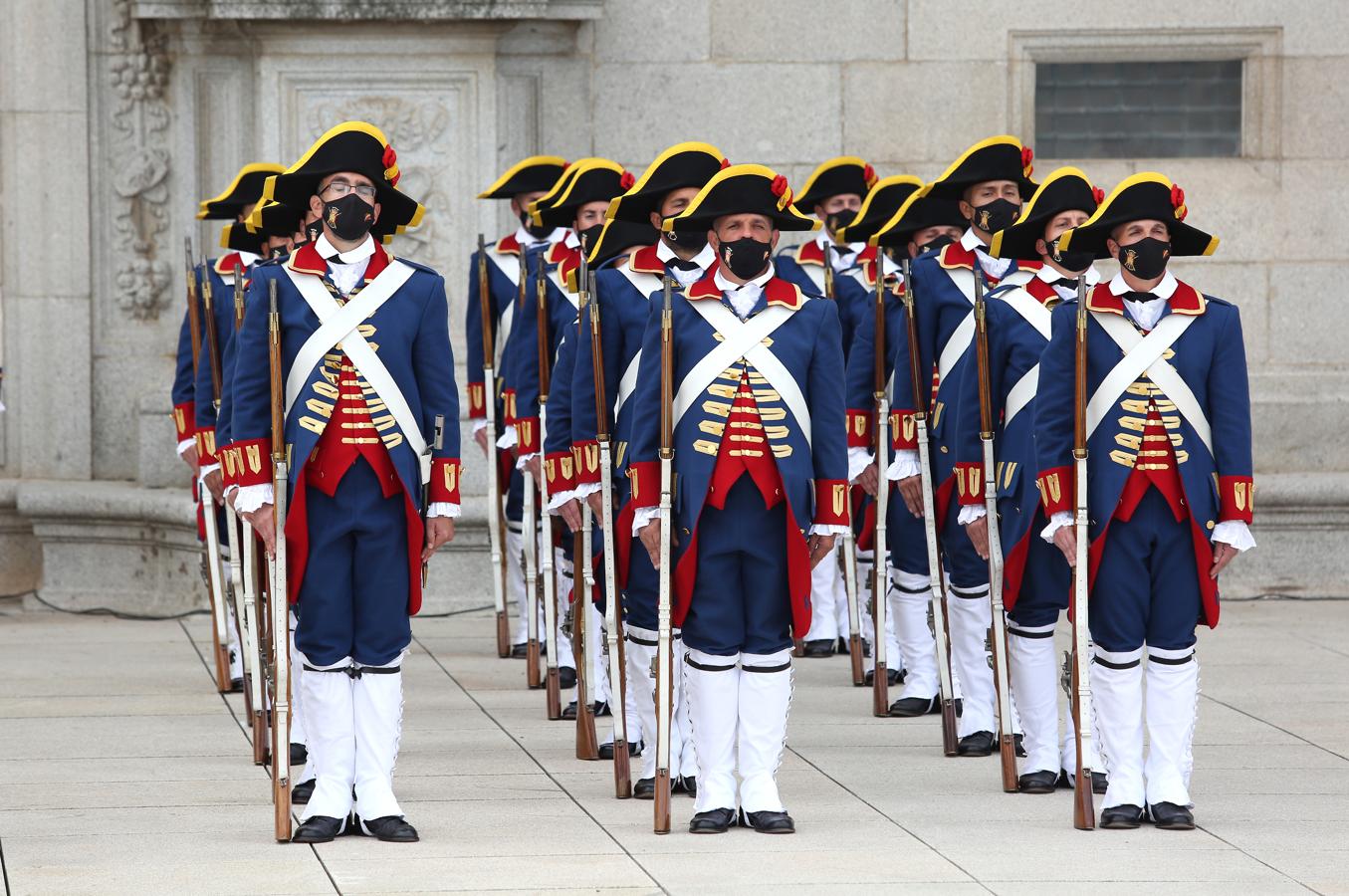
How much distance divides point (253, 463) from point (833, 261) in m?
4.38

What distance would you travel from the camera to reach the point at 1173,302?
22.8 feet

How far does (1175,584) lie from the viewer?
6883 mm

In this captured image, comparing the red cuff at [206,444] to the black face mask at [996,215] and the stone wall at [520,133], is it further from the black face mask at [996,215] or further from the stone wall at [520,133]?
the stone wall at [520,133]

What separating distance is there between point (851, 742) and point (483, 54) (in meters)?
5.03

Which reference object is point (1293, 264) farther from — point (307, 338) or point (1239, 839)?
point (307, 338)

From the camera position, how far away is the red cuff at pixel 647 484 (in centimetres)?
684

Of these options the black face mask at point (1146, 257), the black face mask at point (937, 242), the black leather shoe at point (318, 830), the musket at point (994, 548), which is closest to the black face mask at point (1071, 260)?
→ the musket at point (994, 548)

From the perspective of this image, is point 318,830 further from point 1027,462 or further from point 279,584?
point 1027,462

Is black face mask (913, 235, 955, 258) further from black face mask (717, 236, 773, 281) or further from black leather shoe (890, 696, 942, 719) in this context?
black face mask (717, 236, 773, 281)

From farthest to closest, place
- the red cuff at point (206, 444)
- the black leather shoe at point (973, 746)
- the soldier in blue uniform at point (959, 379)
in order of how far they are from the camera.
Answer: the red cuff at point (206, 444)
the soldier in blue uniform at point (959, 379)
the black leather shoe at point (973, 746)

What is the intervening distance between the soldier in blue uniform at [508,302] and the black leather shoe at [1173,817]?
397cm

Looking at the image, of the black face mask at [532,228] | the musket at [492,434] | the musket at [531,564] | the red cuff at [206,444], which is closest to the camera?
the red cuff at [206,444]

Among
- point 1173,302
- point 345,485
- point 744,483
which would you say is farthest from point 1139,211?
point 345,485

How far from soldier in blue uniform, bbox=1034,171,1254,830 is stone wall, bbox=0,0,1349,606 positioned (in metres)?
5.56
